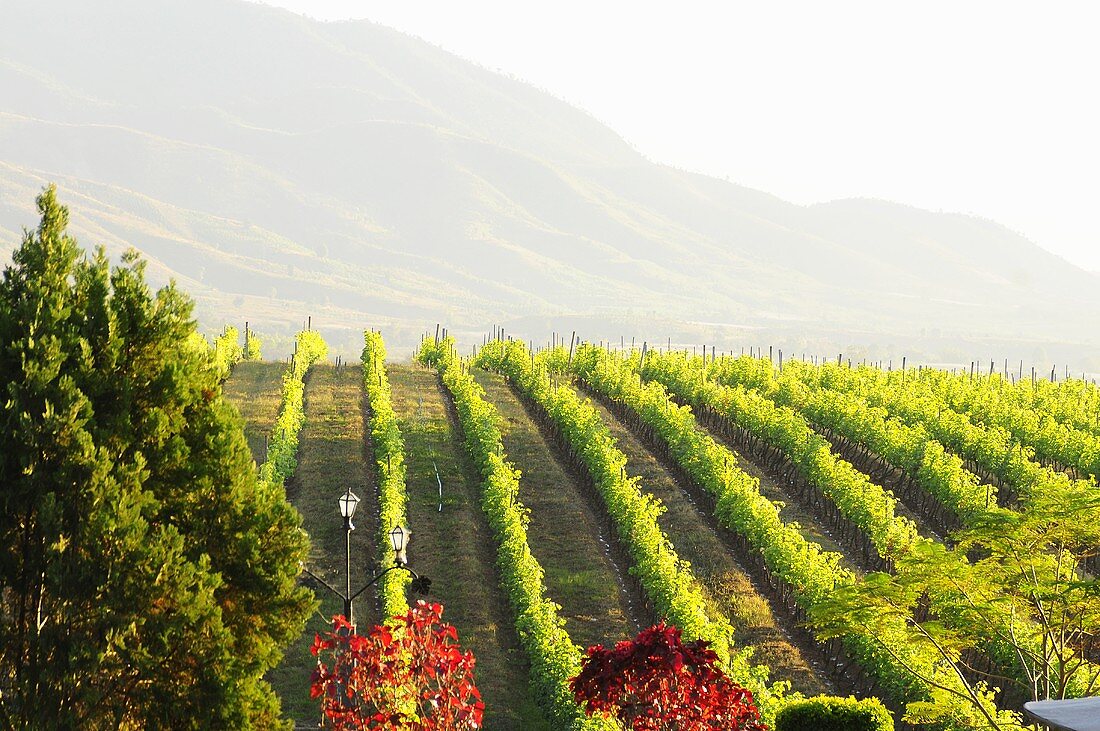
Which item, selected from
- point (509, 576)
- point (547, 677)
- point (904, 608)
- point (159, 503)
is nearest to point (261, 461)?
point (509, 576)

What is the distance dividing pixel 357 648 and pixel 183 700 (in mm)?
1783

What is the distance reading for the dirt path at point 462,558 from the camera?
24391 millimetres

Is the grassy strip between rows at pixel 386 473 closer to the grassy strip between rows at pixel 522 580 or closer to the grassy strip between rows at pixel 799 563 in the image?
the grassy strip between rows at pixel 522 580

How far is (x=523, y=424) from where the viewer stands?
4328 centimetres

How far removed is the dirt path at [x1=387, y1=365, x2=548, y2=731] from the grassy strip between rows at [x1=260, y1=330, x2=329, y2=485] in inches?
133

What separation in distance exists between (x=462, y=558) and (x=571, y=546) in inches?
116

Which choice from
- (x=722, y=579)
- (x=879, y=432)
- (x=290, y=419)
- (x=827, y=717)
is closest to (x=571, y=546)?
(x=722, y=579)

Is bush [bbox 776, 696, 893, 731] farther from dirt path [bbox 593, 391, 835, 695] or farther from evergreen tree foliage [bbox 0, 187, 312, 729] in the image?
dirt path [bbox 593, 391, 835, 695]

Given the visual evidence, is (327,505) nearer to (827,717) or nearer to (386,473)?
(386,473)

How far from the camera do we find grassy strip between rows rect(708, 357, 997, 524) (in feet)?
109

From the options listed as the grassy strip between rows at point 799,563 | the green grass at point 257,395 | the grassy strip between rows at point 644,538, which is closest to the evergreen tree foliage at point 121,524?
the grassy strip between rows at point 644,538

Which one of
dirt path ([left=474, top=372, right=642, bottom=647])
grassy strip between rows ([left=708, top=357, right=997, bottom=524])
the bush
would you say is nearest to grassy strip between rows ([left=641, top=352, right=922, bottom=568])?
grassy strip between rows ([left=708, top=357, right=997, bottom=524])

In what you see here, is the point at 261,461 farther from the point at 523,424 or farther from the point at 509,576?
the point at 509,576

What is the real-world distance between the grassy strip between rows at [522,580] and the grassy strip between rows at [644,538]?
2170mm
